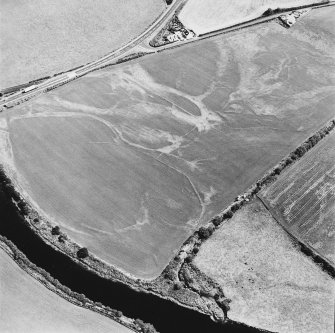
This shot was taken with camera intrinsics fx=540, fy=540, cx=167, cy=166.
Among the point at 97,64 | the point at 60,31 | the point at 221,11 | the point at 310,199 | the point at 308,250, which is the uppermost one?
the point at 221,11

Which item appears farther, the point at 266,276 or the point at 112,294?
the point at 266,276

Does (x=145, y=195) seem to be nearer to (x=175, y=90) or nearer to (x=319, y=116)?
(x=175, y=90)

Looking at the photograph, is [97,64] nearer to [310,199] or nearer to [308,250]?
[310,199]

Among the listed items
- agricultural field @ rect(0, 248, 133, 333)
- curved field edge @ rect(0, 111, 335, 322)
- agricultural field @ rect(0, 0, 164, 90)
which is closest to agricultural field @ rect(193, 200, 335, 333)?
curved field edge @ rect(0, 111, 335, 322)

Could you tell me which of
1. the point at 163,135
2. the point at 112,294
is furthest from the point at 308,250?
the point at 163,135

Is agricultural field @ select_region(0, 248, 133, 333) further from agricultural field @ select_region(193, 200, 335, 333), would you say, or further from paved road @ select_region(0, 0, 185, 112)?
paved road @ select_region(0, 0, 185, 112)

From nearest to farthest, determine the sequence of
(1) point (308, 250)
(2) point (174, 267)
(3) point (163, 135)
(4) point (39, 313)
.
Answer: (4) point (39, 313) < (2) point (174, 267) < (1) point (308, 250) < (3) point (163, 135)

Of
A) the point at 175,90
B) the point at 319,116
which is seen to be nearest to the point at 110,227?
the point at 175,90

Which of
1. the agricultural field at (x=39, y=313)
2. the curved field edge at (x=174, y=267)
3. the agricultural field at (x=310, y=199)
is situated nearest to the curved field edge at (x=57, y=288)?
the agricultural field at (x=39, y=313)
